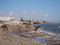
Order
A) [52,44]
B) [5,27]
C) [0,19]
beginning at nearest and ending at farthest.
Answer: [52,44], [5,27], [0,19]

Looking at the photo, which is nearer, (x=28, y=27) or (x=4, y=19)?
(x=28, y=27)

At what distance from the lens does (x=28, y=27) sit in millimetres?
16625

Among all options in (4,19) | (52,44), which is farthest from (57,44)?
(4,19)

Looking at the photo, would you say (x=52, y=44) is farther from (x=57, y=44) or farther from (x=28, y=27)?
(x=28, y=27)

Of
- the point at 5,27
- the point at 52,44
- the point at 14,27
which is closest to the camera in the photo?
the point at 52,44

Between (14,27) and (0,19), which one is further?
(0,19)

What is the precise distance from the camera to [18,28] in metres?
16.2

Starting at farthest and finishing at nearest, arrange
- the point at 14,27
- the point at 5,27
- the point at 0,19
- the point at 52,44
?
the point at 0,19 → the point at 14,27 → the point at 5,27 → the point at 52,44

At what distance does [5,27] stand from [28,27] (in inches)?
99.2

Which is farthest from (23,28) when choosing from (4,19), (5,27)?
(4,19)

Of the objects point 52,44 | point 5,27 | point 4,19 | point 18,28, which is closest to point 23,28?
point 18,28

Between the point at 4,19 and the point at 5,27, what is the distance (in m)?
12.9

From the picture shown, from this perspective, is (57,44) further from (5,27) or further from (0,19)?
(0,19)

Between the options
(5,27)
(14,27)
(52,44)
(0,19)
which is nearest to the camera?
(52,44)
